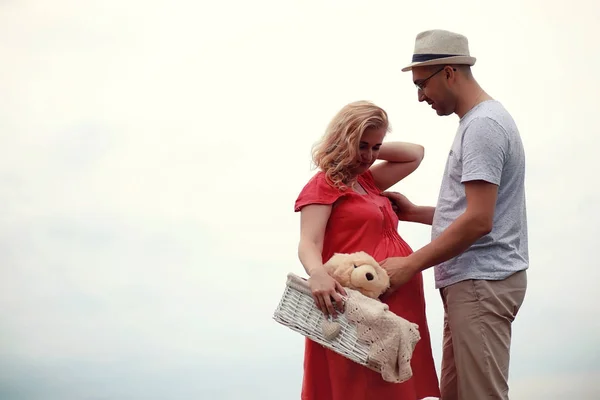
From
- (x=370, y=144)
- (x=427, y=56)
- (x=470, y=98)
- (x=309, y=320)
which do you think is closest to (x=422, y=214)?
(x=370, y=144)

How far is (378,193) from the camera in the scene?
12.0 ft

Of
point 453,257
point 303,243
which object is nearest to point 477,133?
point 453,257

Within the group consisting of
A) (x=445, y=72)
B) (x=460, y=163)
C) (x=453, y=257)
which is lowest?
(x=453, y=257)

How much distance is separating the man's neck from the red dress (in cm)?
49

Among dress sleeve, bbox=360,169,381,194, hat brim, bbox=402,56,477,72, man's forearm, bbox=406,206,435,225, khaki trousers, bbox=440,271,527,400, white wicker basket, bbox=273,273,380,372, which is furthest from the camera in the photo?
man's forearm, bbox=406,206,435,225

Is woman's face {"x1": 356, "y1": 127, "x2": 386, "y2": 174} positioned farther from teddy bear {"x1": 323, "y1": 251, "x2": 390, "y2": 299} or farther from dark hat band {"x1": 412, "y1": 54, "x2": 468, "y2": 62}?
teddy bear {"x1": 323, "y1": 251, "x2": 390, "y2": 299}

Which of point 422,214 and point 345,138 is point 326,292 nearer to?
point 345,138

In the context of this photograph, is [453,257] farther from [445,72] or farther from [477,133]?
[445,72]

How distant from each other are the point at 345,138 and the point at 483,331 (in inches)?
33.8

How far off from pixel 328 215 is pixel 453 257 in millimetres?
482

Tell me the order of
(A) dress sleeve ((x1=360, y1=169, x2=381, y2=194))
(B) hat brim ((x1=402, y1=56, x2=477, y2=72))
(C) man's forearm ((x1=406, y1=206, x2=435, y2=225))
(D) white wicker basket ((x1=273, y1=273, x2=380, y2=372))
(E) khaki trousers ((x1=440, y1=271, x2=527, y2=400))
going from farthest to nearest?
1. (C) man's forearm ((x1=406, y1=206, x2=435, y2=225))
2. (A) dress sleeve ((x1=360, y1=169, x2=381, y2=194))
3. (B) hat brim ((x1=402, y1=56, x2=477, y2=72))
4. (E) khaki trousers ((x1=440, y1=271, x2=527, y2=400))
5. (D) white wicker basket ((x1=273, y1=273, x2=380, y2=372))

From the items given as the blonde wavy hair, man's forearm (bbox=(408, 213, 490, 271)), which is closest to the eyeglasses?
the blonde wavy hair

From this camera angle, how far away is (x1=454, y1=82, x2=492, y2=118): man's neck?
11.0 ft

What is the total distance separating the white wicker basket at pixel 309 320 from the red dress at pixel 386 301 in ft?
0.87
